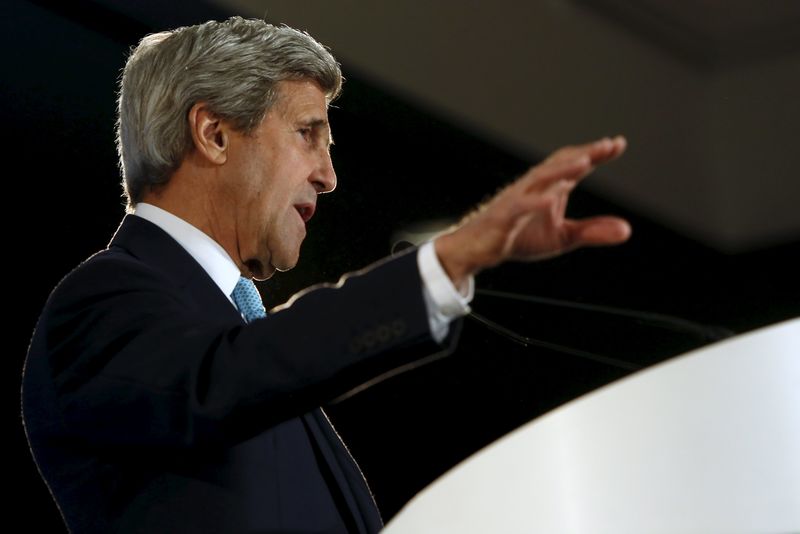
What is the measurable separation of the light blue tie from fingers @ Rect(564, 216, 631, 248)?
1.55 ft

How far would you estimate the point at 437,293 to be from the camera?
665mm

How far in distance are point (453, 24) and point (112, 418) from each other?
53cm

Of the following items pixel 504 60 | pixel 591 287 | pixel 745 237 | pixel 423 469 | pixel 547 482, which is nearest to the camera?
pixel 547 482

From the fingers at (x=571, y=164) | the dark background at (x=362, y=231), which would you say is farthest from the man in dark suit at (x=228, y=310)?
the dark background at (x=362, y=231)

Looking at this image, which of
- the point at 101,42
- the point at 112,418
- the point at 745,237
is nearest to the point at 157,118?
the point at 101,42

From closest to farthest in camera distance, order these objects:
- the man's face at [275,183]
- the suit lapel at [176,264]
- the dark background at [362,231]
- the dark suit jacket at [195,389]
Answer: the dark suit jacket at [195,389] < the suit lapel at [176,264] < the man's face at [275,183] < the dark background at [362,231]

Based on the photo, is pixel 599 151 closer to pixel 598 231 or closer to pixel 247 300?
pixel 598 231

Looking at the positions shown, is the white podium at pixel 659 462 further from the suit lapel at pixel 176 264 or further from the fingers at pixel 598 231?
the suit lapel at pixel 176 264

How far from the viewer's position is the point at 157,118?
1106 millimetres

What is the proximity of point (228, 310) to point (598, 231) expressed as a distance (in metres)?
0.44

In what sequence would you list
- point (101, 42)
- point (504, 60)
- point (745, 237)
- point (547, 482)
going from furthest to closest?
point (101, 42)
point (504, 60)
point (745, 237)
point (547, 482)

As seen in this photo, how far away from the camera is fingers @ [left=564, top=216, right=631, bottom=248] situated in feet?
1.97

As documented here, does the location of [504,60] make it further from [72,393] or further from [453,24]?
[72,393]

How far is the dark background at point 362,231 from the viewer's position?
124 centimetres
